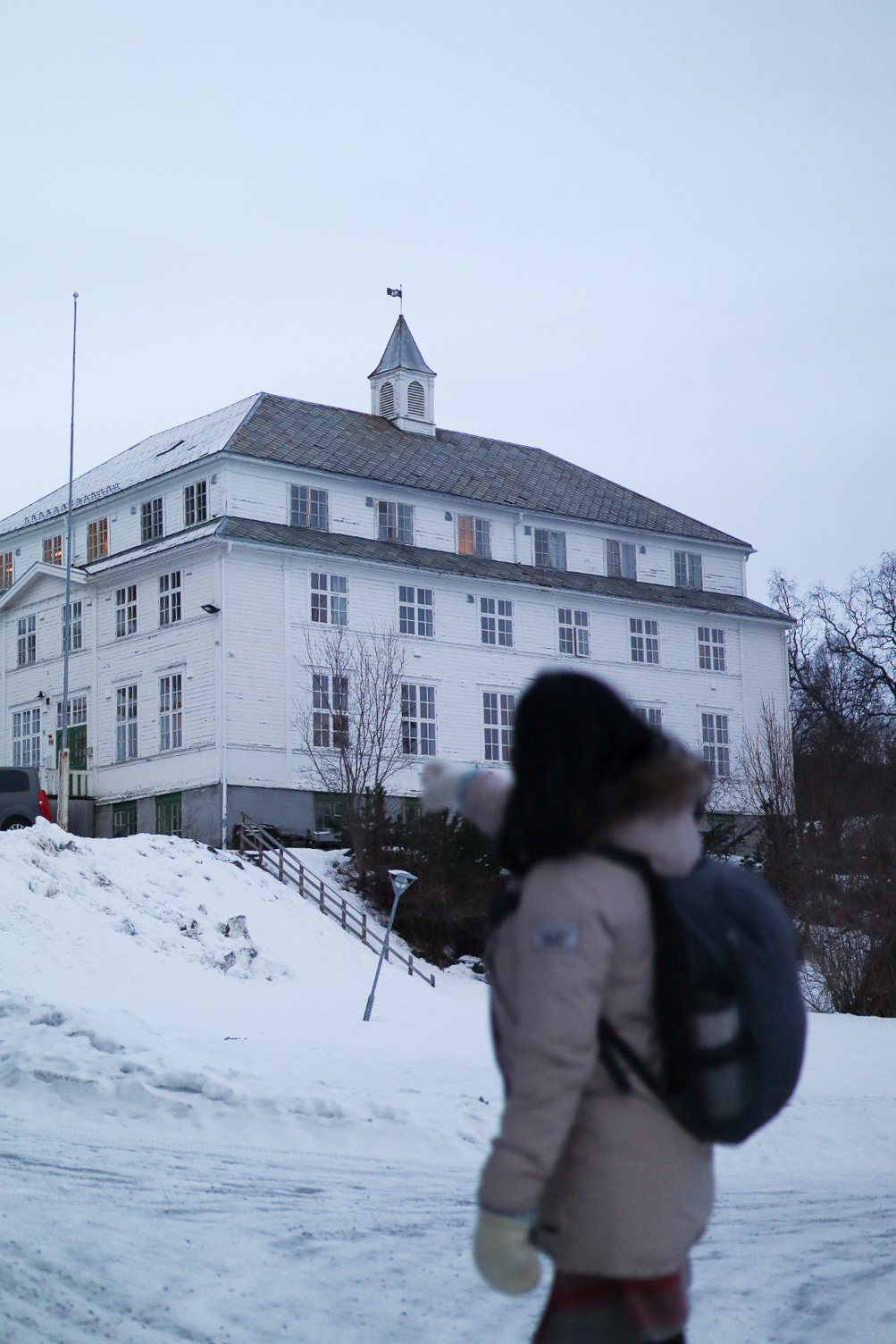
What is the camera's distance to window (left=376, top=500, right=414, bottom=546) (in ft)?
149

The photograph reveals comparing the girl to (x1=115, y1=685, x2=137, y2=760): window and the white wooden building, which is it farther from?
(x1=115, y1=685, x2=137, y2=760): window

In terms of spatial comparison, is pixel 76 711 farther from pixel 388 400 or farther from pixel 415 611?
pixel 388 400

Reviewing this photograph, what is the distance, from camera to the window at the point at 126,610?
144ft

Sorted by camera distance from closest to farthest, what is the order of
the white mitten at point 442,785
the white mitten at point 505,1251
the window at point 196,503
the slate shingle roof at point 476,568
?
the white mitten at point 505,1251 < the white mitten at point 442,785 < the slate shingle roof at point 476,568 < the window at point 196,503

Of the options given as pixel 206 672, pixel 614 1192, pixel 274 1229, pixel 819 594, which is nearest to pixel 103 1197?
pixel 274 1229

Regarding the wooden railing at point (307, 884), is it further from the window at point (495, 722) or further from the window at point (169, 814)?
the window at point (495, 722)

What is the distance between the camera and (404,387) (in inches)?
2007

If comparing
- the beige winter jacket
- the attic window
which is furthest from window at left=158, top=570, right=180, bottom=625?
the beige winter jacket

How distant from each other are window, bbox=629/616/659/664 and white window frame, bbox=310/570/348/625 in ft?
34.3

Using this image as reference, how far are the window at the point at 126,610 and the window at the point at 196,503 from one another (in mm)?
2510

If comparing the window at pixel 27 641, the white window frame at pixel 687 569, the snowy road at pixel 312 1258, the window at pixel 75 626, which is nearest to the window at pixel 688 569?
the white window frame at pixel 687 569

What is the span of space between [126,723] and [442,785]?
40204 mm

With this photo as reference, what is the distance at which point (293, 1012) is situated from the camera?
980 inches

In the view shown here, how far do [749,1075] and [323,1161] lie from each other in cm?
875
